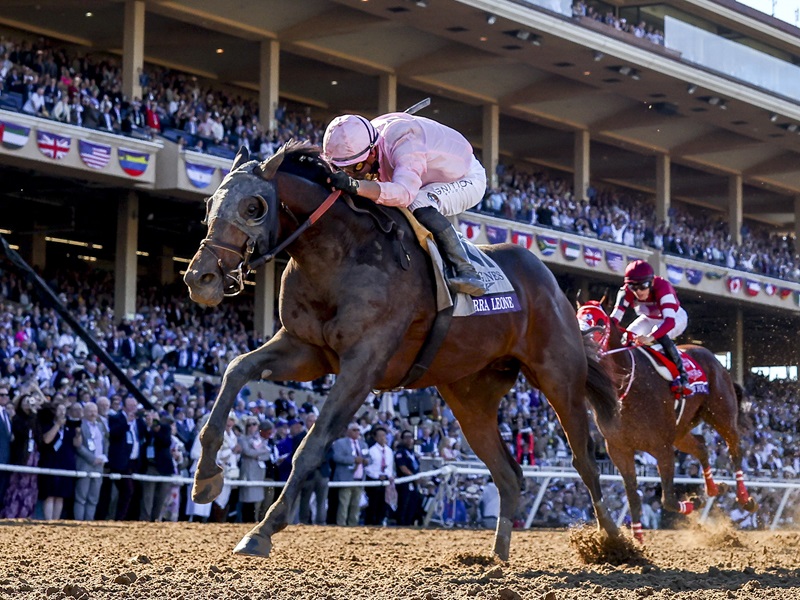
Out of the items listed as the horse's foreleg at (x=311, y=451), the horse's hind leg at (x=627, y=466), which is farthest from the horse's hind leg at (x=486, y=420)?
the horse's hind leg at (x=627, y=466)

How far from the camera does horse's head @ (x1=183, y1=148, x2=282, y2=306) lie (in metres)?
5.65

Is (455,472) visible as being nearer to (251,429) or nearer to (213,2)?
(251,429)

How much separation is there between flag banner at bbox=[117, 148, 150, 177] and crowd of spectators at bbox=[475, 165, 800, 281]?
8.53 metres

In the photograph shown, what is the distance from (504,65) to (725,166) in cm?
1199

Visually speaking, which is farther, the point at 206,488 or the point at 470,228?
the point at 470,228

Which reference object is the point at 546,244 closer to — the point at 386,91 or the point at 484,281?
the point at 386,91

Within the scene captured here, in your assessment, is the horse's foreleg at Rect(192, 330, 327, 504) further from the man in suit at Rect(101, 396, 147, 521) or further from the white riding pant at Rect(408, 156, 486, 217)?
the man in suit at Rect(101, 396, 147, 521)

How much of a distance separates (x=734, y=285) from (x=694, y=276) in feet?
7.10

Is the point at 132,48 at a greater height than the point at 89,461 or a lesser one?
greater

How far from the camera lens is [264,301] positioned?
2567cm

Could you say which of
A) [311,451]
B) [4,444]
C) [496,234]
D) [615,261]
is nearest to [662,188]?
[615,261]

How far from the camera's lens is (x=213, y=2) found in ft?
81.7

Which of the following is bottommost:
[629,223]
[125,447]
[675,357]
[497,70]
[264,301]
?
[125,447]

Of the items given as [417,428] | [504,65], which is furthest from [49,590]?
[504,65]
